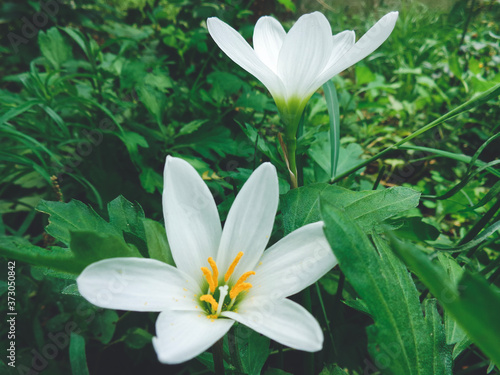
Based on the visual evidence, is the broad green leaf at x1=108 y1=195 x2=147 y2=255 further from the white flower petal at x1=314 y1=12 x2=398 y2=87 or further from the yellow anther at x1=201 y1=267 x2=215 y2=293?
the white flower petal at x1=314 y1=12 x2=398 y2=87

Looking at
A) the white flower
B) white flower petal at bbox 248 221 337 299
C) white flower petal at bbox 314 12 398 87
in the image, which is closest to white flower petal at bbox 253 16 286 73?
the white flower

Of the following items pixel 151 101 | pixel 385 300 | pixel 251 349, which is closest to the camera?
pixel 385 300

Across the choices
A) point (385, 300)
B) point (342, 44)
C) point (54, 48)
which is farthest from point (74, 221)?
point (54, 48)

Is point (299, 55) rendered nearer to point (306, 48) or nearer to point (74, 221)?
point (306, 48)

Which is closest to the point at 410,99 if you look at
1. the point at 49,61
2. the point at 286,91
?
the point at 286,91

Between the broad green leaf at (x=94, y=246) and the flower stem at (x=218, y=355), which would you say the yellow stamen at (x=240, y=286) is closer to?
the flower stem at (x=218, y=355)
